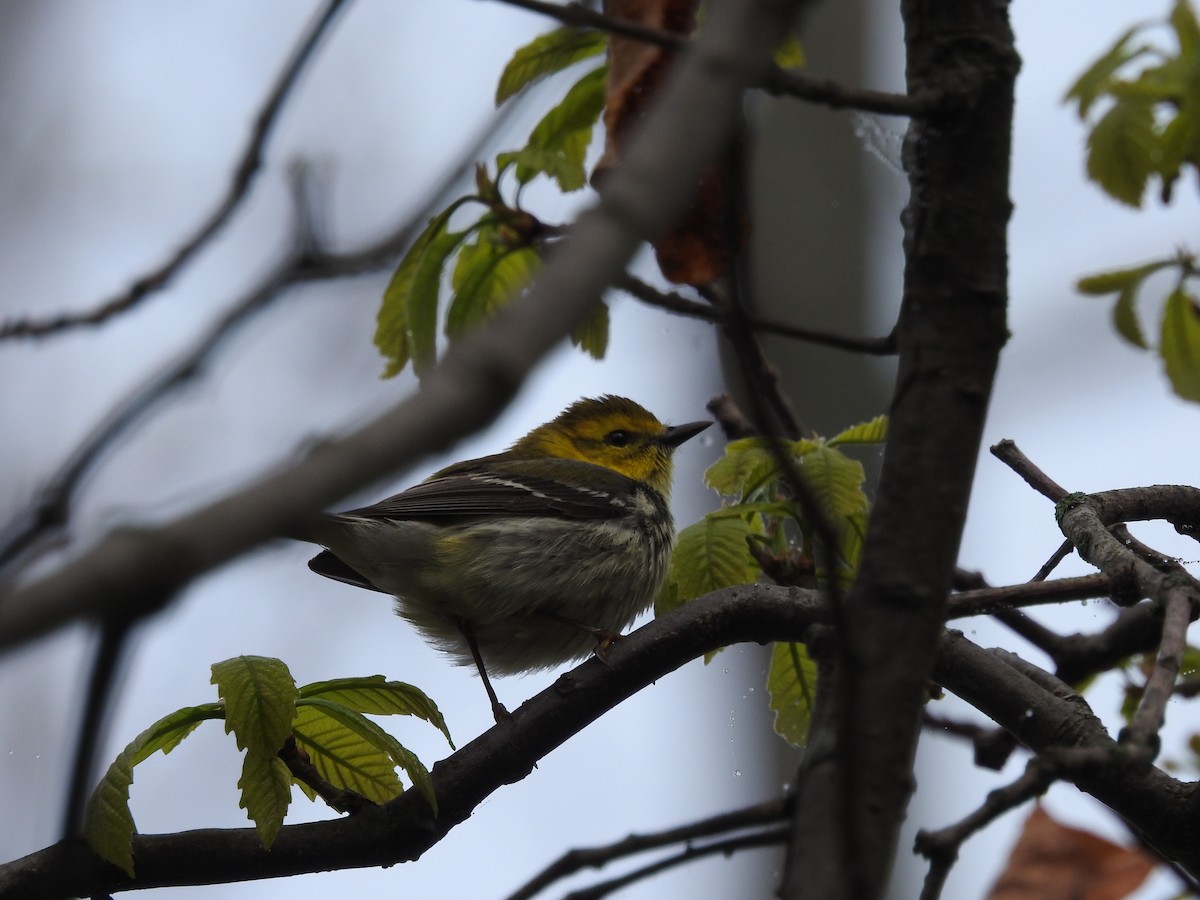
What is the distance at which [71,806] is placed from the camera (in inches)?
37.4

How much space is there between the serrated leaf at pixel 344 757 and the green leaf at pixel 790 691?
2.73 ft

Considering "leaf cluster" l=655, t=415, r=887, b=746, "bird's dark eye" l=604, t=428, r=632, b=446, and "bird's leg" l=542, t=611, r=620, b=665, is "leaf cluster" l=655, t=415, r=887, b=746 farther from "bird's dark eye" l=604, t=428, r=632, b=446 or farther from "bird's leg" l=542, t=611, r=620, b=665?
"bird's dark eye" l=604, t=428, r=632, b=446

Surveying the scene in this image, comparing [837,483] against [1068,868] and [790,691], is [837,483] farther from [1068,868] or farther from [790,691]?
[1068,868]

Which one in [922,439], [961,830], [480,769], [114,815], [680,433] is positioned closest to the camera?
[961,830]

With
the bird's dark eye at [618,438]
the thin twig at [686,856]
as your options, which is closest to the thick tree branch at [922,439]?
the thin twig at [686,856]

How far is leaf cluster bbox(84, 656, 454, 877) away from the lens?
225cm

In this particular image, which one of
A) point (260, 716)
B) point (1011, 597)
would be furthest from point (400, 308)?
point (1011, 597)

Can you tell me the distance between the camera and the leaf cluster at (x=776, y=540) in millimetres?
2740

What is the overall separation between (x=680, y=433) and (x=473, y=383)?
4558 mm

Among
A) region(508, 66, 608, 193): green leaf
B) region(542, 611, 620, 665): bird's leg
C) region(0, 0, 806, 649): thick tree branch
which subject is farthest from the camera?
region(542, 611, 620, 665): bird's leg

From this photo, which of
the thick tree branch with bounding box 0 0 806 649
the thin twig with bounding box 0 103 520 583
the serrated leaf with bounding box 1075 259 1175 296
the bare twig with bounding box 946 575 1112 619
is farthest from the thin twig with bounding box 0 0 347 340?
the serrated leaf with bounding box 1075 259 1175 296

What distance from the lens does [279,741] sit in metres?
2.38

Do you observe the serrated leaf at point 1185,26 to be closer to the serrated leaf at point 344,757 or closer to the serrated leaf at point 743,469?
the serrated leaf at point 743,469

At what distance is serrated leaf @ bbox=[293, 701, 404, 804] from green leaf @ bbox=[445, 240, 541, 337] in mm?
857
